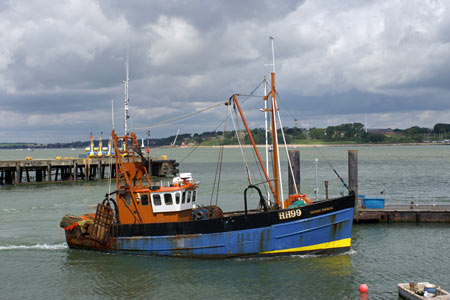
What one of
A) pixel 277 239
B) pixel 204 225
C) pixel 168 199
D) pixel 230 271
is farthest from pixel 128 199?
pixel 277 239

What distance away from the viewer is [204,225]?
21953 millimetres

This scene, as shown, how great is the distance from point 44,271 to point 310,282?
1359 centimetres

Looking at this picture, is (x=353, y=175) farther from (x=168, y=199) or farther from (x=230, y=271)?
(x=168, y=199)

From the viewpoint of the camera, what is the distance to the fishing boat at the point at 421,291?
15092 millimetres

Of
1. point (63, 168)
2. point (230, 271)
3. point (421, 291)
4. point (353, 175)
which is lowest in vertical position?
point (230, 271)

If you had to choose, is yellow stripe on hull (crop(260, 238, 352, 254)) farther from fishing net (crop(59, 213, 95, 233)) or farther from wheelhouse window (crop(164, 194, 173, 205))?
fishing net (crop(59, 213, 95, 233))

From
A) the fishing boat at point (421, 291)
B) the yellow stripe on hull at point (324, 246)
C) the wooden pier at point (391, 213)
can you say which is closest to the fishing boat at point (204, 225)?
the yellow stripe on hull at point (324, 246)

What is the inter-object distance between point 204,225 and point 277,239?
3.74 metres

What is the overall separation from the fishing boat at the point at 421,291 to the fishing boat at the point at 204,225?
227 inches

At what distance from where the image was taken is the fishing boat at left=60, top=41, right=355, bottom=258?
70.4 ft

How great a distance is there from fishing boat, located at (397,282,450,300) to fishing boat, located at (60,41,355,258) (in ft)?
18.9

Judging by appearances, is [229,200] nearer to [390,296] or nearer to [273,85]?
[273,85]

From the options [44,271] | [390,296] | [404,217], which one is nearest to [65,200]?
[44,271]

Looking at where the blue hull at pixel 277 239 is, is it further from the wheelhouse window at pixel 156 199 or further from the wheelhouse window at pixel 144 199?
the wheelhouse window at pixel 144 199
